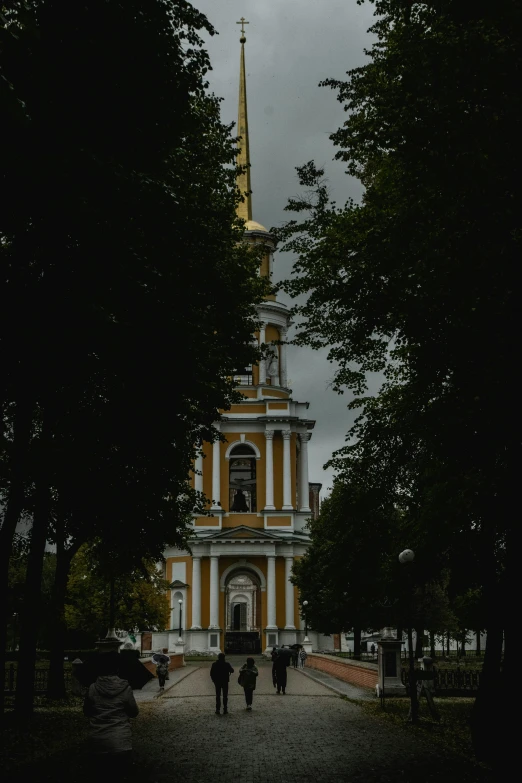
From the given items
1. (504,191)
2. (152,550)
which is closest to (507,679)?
(504,191)

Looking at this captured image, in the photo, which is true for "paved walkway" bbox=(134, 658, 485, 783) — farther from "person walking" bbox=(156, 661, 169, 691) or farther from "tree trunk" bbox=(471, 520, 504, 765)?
"person walking" bbox=(156, 661, 169, 691)

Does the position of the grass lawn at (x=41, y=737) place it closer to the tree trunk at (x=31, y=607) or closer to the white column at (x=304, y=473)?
the tree trunk at (x=31, y=607)

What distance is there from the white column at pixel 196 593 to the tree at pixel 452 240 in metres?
41.0

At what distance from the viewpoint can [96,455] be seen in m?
16.1

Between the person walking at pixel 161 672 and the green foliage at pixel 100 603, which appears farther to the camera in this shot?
the green foliage at pixel 100 603

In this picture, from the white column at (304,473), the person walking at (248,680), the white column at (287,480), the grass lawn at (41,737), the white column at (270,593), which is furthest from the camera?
the white column at (304,473)

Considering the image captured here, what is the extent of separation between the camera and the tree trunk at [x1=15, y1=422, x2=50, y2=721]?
17828 millimetres

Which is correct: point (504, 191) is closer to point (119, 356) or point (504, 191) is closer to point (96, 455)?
point (119, 356)

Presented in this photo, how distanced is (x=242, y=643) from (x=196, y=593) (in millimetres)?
4233

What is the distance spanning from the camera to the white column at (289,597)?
55966mm

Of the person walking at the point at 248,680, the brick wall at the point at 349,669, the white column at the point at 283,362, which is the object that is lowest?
the brick wall at the point at 349,669

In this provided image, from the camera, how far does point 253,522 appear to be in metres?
58.5

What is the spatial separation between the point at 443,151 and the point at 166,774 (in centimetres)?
875

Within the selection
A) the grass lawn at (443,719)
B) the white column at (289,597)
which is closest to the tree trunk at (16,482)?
the grass lawn at (443,719)
